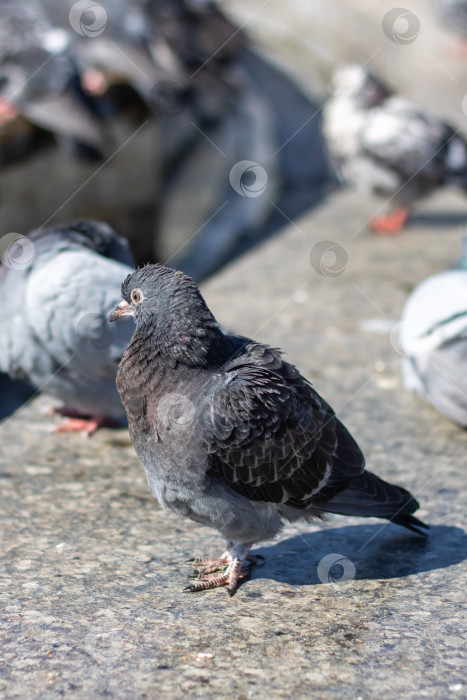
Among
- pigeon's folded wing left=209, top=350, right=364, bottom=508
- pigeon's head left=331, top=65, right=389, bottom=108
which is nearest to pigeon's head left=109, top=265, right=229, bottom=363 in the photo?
pigeon's folded wing left=209, top=350, right=364, bottom=508

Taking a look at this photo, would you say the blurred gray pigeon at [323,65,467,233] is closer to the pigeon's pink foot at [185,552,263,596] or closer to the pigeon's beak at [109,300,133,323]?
the pigeon's beak at [109,300,133,323]

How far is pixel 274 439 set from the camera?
3.38 meters

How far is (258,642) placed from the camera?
3.10 m

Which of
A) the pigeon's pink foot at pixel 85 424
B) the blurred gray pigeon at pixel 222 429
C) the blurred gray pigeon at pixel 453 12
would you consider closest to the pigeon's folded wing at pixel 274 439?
the blurred gray pigeon at pixel 222 429

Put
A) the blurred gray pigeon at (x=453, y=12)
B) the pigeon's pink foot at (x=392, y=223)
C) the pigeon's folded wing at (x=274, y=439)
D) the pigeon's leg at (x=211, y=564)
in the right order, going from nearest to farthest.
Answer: the pigeon's folded wing at (x=274, y=439) < the pigeon's leg at (x=211, y=564) < the pigeon's pink foot at (x=392, y=223) < the blurred gray pigeon at (x=453, y=12)

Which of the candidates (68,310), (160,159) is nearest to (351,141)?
(160,159)

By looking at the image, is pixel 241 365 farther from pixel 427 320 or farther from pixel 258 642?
pixel 427 320

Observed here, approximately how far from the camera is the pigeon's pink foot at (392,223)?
8.74 meters

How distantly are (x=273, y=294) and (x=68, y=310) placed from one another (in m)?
2.72

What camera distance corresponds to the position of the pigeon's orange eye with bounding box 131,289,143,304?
11.4 feet

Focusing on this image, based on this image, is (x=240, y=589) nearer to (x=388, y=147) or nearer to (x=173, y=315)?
(x=173, y=315)

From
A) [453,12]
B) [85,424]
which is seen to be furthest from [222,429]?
[453,12]

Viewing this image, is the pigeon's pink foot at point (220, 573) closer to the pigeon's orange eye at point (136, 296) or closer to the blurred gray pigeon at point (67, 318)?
the pigeon's orange eye at point (136, 296)

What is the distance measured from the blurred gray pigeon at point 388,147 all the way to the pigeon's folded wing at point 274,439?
18.0 ft
